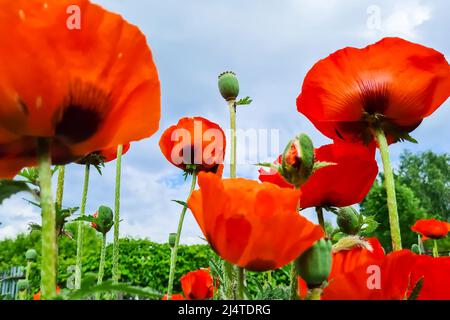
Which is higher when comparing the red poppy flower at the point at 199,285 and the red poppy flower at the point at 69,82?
the red poppy flower at the point at 69,82

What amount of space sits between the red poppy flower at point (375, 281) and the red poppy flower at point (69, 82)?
0.84 feet

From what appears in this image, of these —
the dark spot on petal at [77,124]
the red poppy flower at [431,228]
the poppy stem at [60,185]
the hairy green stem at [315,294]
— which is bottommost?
the hairy green stem at [315,294]

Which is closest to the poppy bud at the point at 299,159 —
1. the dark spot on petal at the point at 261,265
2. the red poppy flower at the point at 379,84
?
the dark spot on petal at the point at 261,265

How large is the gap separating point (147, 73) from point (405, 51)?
1.86ft

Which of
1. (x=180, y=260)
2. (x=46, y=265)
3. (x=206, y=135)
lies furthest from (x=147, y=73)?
(x=180, y=260)

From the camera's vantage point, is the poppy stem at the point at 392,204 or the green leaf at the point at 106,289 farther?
the poppy stem at the point at 392,204

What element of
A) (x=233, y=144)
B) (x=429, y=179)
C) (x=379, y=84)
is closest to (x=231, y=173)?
(x=233, y=144)

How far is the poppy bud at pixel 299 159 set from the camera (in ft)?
1.88

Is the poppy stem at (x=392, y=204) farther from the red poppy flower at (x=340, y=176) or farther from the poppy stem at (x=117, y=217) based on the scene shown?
the poppy stem at (x=117, y=217)

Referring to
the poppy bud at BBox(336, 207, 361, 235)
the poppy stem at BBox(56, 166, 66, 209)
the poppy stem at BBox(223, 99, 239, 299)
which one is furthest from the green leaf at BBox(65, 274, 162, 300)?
the poppy stem at BBox(56, 166, 66, 209)

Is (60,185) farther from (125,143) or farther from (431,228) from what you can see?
(431,228)

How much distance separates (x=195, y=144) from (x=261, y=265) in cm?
114

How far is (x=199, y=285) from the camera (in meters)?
1.41
